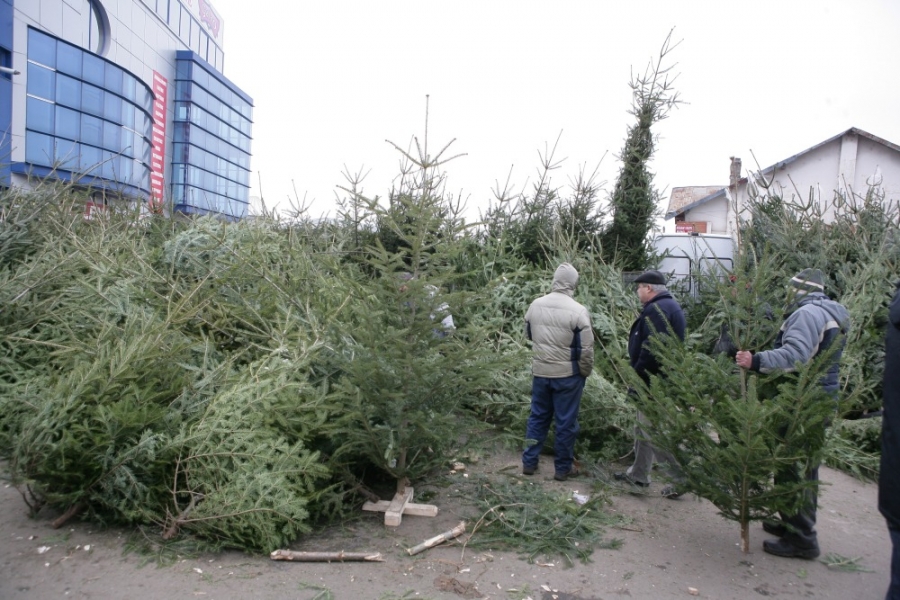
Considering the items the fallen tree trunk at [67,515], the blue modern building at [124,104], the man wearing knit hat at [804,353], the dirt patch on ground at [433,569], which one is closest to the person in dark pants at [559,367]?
the dirt patch on ground at [433,569]

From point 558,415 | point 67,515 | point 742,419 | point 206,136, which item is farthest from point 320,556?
point 206,136

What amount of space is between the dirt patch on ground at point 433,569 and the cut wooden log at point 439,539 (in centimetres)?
4

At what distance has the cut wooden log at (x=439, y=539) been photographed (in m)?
4.10

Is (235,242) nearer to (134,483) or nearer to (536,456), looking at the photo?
(134,483)

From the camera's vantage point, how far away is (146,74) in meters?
40.6

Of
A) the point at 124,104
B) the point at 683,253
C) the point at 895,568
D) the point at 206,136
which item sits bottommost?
the point at 895,568

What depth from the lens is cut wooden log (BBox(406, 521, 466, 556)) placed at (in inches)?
162

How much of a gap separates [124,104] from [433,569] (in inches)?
1365

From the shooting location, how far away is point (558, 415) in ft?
18.5

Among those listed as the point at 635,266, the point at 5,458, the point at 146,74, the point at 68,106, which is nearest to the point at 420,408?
the point at 5,458

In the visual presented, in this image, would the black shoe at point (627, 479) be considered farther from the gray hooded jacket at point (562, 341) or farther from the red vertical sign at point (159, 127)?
the red vertical sign at point (159, 127)

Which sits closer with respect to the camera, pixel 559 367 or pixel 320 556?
pixel 320 556

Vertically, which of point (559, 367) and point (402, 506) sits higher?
point (559, 367)

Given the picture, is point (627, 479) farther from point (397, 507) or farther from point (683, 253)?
point (683, 253)
